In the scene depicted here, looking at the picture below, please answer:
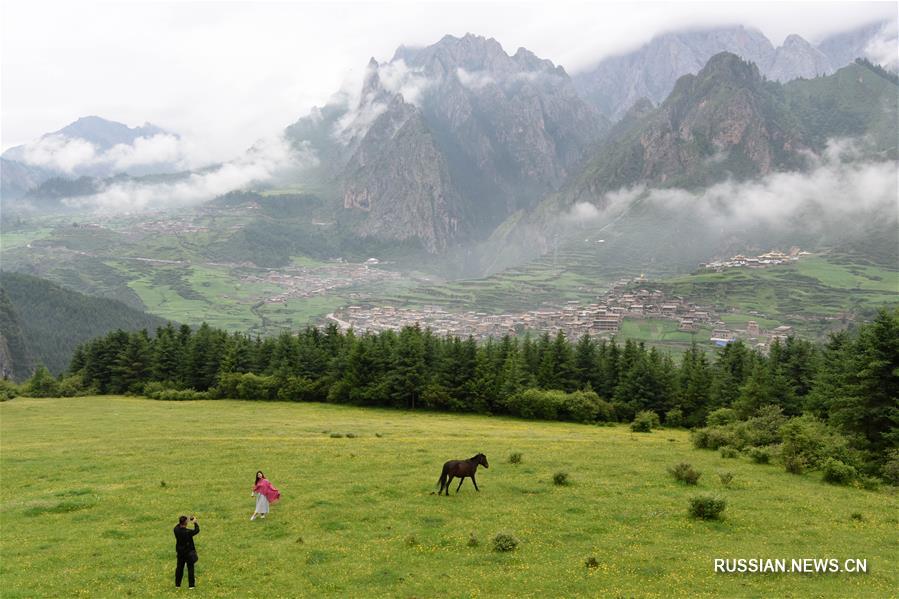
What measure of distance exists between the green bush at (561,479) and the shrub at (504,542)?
10306 mm

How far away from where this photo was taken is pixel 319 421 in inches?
2549

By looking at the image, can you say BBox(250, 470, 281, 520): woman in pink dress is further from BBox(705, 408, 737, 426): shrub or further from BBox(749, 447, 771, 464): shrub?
BBox(705, 408, 737, 426): shrub

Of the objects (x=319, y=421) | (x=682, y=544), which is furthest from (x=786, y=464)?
(x=319, y=421)

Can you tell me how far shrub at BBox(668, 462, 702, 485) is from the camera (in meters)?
31.7

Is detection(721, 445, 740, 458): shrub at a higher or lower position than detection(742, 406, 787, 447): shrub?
lower

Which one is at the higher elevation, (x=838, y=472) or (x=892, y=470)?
(x=892, y=470)

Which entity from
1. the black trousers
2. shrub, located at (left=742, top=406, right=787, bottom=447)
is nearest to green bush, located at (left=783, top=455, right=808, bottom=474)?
shrub, located at (left=742, top=406, right=787, bottom=447)

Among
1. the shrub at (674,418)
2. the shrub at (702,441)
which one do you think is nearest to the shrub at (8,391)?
→ the shrub at (702,441)

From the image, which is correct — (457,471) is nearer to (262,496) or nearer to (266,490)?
(266,490)

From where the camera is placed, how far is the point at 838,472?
33438mm

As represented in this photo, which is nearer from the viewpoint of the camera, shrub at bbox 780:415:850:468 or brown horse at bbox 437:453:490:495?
brown horse at bbox 437:453:490:495

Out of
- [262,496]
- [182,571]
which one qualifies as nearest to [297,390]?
[262,496]

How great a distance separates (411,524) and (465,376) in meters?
61.7

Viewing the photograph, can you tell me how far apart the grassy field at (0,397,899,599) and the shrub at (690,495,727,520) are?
528 mm
